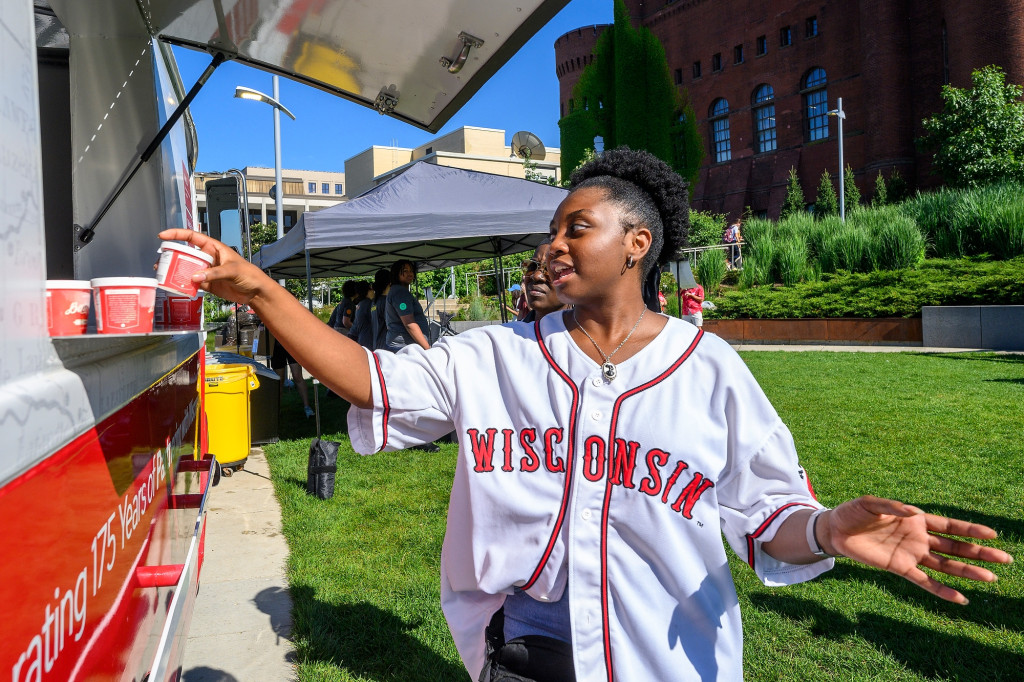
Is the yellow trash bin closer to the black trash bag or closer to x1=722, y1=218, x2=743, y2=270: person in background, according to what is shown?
the black trash bag

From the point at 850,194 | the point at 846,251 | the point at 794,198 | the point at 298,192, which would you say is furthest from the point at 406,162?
the point at 846,251

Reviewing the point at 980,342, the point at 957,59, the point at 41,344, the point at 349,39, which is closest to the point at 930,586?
the point at 41,344

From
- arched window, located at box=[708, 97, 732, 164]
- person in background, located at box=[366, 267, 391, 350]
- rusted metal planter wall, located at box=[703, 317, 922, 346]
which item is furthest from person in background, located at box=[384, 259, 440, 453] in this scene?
arched window, located at box=[708, 97, 732, 164]

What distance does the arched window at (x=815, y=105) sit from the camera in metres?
45.4

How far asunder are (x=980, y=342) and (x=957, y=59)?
2776cm

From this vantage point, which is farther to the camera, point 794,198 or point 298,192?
point 298,192

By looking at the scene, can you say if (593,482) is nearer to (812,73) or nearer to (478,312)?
(478,312)

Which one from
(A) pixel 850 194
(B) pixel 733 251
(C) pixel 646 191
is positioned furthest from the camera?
(A) pixel 850 194

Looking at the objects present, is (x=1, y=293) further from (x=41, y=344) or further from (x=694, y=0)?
A: (x=694, y=0)

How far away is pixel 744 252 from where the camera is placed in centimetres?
2558

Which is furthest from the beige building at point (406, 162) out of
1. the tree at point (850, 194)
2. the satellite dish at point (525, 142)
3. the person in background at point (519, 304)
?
the person in background at point (519, 304)

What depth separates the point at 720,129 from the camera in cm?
5147

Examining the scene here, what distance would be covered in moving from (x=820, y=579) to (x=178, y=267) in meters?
4.06

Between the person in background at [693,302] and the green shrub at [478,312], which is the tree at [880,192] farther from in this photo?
the person in background at [693,302]
